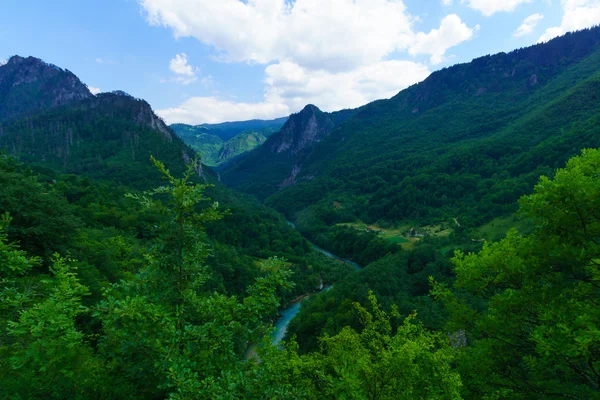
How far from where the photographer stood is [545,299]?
7.84 meters

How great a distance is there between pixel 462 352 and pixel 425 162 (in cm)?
16677

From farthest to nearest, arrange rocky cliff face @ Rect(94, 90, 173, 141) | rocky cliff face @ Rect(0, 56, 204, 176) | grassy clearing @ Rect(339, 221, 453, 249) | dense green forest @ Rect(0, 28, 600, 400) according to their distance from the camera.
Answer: rocky cliff face @ Rect(94, 90, 173, 141) → rocky cliff face @ Rect(0, 56, 204, 176) → grassy clearing @ Rect(339, 221, 453, 249) → dense green forest @ Rect(0, 28, 600, 400)

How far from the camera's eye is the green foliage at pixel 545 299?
664 cm

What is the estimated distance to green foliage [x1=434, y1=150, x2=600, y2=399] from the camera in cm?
664

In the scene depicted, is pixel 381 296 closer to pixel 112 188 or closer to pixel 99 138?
pixel 112 188

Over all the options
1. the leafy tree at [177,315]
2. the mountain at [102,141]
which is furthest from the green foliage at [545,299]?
the mountain at [102,141]

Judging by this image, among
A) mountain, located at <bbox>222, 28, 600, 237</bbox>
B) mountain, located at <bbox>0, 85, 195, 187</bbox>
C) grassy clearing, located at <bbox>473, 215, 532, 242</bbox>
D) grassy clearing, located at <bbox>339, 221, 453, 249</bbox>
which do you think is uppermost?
mountain, located at <bbox>0, 85, 195, 187</bbox>

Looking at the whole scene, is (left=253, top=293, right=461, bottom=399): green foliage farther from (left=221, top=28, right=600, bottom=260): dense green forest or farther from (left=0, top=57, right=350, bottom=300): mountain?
(left=221, top=28, right=600, bottom=260): dense green forest

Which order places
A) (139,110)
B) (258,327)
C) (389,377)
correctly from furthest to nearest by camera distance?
1. (139,110)
2. (389,377)
3. (258,327)

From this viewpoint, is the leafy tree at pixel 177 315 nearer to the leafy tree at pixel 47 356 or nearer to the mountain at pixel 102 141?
the leafy tree at pixel 47 356

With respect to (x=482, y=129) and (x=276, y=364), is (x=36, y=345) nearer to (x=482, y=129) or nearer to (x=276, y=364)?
(x=276, y=364)

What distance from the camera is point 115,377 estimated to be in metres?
7.06

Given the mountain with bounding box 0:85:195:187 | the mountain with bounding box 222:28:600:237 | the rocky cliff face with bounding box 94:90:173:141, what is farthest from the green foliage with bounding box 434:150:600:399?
the rocky cliff face with bounding box 94:90:173:141

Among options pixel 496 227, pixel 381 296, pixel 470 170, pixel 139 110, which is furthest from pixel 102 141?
pixel 470 170
